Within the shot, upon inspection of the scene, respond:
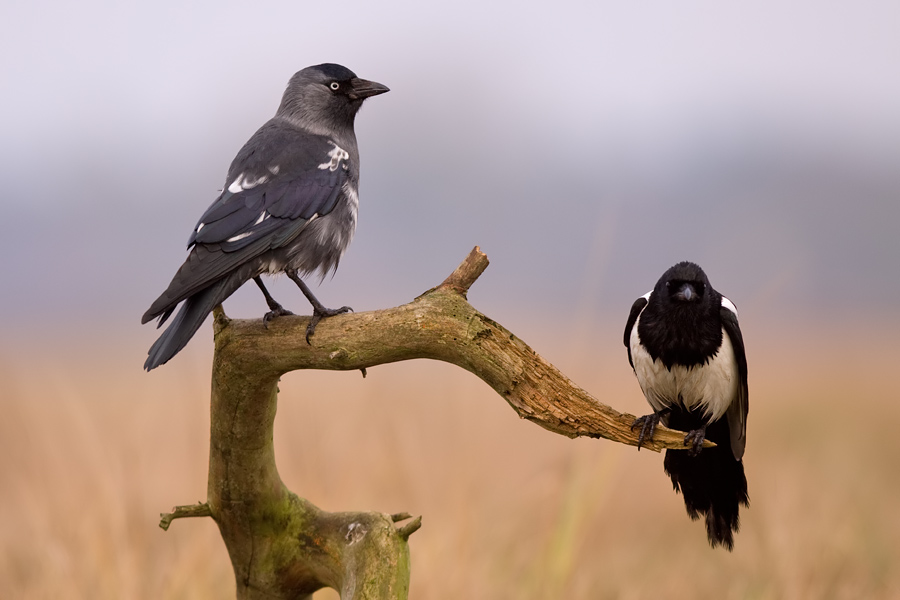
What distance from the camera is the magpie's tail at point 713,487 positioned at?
347 centimetres

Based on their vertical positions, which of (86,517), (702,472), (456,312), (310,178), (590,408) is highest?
(310,178)

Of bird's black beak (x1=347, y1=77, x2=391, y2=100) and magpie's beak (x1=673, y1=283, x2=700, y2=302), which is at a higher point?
bird's black beak (x1=347, y1=77, x2=391, y2=100)

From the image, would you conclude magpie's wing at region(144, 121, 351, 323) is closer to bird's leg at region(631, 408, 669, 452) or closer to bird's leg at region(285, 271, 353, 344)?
bird's leg at region(285, 271, 353, 344)

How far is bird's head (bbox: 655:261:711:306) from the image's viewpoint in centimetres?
346

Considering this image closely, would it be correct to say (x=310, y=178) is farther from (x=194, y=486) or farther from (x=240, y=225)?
(x=194, y=486)

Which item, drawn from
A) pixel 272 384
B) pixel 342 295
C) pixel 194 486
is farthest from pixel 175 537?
pixel 342 295

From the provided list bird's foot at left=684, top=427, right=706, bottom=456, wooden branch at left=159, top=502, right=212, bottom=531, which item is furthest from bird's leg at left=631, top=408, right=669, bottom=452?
wooden branch at left=159, top=502, right=212, bottom=531

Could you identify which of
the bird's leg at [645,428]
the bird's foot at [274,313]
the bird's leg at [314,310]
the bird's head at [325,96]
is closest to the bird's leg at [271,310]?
the bird's foot at [274,313]

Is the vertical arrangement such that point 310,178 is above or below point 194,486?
above

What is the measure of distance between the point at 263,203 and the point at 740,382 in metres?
2.16

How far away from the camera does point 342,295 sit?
155 feet

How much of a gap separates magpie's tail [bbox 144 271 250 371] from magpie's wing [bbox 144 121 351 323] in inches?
2.0

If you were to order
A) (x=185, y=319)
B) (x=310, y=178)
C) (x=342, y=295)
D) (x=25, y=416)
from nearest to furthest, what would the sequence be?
1. (x=185, y=319)
2. (x=310, y=178)
3. (x=25, y=416)
4. (x=342, y=295)

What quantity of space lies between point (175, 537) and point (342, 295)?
135 feet
